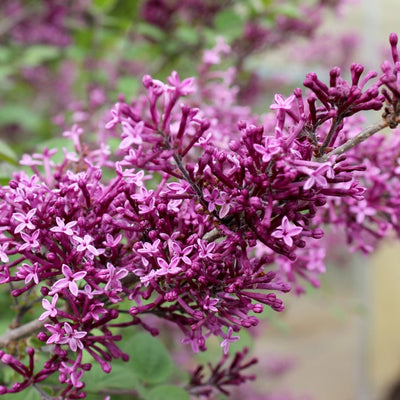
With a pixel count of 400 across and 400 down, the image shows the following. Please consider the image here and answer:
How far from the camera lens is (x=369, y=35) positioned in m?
2.91

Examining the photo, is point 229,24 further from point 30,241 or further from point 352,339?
point 352,339

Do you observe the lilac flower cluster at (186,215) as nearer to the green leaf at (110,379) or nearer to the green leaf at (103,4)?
the green leaf at (110,379)

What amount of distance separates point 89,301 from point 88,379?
18 cm

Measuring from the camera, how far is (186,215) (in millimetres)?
613

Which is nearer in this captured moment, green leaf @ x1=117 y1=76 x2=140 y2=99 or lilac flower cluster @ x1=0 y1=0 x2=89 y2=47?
green leaf @ x1=117 y1=76 x2=140 y2=99

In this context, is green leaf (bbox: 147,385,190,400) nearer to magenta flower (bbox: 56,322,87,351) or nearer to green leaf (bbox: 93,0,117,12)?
magenta flower (bbox: 56,322,87,351)

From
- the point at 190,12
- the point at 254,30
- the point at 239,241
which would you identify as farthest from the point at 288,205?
the point at 190,12

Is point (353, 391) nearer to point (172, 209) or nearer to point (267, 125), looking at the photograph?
point (267, 125)

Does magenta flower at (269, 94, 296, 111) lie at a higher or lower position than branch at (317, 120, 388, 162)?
higher

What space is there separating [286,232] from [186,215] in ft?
0.39

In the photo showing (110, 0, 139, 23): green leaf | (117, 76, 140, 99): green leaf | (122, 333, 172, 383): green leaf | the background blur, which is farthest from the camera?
the background blur

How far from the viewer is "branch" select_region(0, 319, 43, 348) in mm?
700

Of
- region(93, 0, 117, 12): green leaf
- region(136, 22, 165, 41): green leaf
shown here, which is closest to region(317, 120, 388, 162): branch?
region(136, 22, 165, 41): green leaf

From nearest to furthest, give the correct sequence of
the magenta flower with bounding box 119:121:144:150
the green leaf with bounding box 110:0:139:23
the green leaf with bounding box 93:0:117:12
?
the magenta flower with bounding box 119:121:144:150, the green leaf with bounding box 93:0:117:12, the green leaf with bounding box 110:0:139:23
